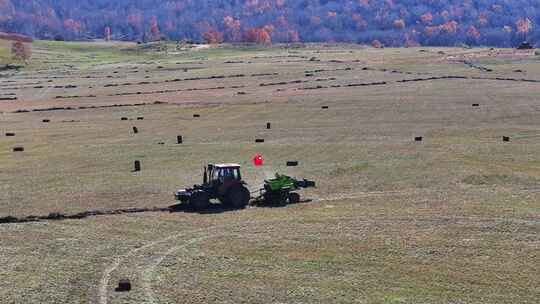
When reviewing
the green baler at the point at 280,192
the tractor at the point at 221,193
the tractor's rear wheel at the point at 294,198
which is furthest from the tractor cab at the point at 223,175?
the tractor's rear wheel at the point at 294,198

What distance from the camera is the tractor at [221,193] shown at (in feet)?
123

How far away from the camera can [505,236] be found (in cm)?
3095

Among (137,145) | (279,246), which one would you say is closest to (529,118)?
(137,145)

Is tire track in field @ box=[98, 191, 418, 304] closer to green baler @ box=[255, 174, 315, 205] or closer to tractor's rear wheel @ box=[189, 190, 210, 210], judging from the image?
green baler @ box=[255, 174, 315, 205]

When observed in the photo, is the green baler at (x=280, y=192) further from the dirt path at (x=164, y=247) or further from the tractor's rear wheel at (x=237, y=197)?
the dirt path at (x=164, y=247)

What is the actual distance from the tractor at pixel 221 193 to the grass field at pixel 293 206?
2.80 feet

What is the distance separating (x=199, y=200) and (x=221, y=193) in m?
1.01

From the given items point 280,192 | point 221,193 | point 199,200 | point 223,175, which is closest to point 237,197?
point 221,193

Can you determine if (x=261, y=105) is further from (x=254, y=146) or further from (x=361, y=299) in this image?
(x=361, y=299)

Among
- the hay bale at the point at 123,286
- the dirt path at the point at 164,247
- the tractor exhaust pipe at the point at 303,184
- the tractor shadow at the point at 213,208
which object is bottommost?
the tractor shadow at the point at 213,208

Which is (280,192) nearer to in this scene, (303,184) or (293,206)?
(293,206)

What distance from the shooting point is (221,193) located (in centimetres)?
3756

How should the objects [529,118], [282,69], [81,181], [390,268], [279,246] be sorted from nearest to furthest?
[390,268], [279,246], [81,181], [529,118], [282,69]

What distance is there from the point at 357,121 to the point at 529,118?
46.2 feet
